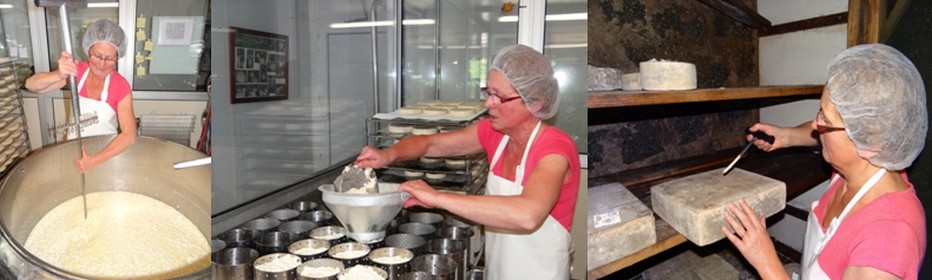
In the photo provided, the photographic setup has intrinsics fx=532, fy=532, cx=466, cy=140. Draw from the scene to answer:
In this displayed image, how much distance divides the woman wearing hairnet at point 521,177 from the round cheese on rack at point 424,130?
0.14ft

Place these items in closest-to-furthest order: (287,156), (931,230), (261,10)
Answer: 1. (261,10)
2. (287,156)
3. (931,230)

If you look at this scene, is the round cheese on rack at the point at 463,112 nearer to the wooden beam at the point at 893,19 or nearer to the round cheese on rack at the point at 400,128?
the round cheese on rack at the point at 400,128

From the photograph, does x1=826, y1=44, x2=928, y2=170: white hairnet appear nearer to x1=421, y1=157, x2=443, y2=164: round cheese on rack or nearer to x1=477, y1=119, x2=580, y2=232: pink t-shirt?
x1=477, y1=119, x2=580, y2=232: pink t-shirt

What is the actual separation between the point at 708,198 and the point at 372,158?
2.48ft

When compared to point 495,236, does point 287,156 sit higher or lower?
higher

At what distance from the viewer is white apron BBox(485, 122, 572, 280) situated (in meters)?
0.83

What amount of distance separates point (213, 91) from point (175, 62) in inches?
3.3

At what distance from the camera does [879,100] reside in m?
1.06

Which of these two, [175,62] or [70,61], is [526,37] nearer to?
[175,62]

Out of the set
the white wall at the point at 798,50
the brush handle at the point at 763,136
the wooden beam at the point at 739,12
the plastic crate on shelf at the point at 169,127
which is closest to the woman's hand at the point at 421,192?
the plastic crate on shelf at the point at 169,127

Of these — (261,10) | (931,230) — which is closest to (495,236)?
(261,10)

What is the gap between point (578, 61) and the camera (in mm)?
749

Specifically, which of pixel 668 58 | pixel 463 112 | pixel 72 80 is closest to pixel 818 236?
pixel 668 58

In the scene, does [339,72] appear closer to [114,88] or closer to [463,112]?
[463,112]
